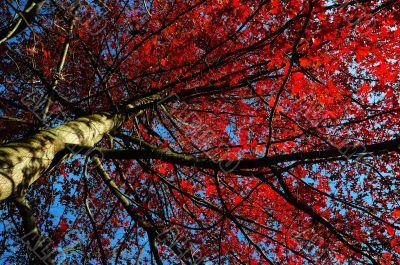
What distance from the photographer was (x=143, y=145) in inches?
156

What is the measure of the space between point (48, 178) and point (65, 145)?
583 cm

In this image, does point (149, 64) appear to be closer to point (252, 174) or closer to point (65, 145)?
point (65, 145)

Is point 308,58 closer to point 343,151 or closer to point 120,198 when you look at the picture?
point 343,151

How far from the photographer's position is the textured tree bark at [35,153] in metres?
2.03

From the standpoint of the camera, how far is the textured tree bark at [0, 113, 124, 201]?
2.03 meters

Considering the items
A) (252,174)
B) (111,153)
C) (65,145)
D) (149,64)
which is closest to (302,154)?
(252,174)

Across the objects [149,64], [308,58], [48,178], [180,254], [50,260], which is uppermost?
[149,64]

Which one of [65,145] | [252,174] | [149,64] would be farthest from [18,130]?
[252,174]

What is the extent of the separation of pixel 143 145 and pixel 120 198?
2.68ft

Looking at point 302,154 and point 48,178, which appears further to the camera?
point 48,178

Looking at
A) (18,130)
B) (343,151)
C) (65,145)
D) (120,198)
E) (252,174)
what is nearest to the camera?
(343,151)

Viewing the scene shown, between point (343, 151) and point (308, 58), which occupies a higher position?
point (308, 58)

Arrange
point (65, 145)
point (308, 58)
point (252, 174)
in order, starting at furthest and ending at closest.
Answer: point (308, 58) → point (65, 145) → point (252, 174)

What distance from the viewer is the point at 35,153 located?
2324 millimetres
